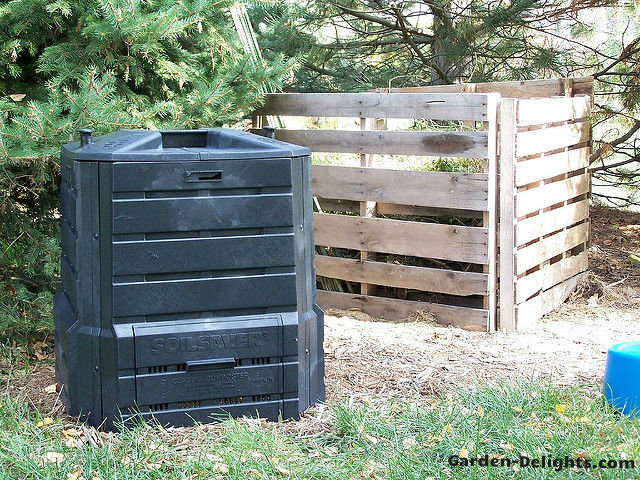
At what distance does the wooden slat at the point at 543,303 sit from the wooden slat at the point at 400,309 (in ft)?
1.00

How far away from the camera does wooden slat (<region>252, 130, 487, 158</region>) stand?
520cm

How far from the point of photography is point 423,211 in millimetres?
5578

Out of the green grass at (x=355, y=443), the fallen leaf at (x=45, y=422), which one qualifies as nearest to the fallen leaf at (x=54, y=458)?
the green grass at (x=355, y=443)

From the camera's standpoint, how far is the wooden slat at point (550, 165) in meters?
5.33

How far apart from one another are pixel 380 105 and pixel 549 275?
71.3 inches

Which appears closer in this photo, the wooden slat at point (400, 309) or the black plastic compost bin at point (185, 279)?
the black plastic compost bin at point (185, 279)

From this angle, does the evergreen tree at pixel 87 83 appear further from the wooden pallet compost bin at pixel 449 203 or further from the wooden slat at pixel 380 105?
the wooden pallet compost bin at pixel 449 203

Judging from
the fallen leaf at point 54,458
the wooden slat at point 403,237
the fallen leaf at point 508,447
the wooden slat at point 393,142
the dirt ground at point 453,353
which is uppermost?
the wooden slat at point 393,142

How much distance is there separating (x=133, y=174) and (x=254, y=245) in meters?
0.57

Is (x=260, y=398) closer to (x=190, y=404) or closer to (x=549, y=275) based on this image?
(x=190, y=404)

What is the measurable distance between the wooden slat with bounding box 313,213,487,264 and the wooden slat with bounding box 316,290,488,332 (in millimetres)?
362

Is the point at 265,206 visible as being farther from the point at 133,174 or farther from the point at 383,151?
the point at 383,151

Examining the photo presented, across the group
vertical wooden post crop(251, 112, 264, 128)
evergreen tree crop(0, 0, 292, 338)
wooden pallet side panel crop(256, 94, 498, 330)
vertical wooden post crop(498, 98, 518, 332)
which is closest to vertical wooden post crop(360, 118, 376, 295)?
wooden pallet side panel crop(256, 94, 498, 330)

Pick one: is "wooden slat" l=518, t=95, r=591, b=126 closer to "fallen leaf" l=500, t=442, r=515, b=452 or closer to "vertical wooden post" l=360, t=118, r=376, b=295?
"vertical wooden post" l=360, t=118, r=376, b=295
